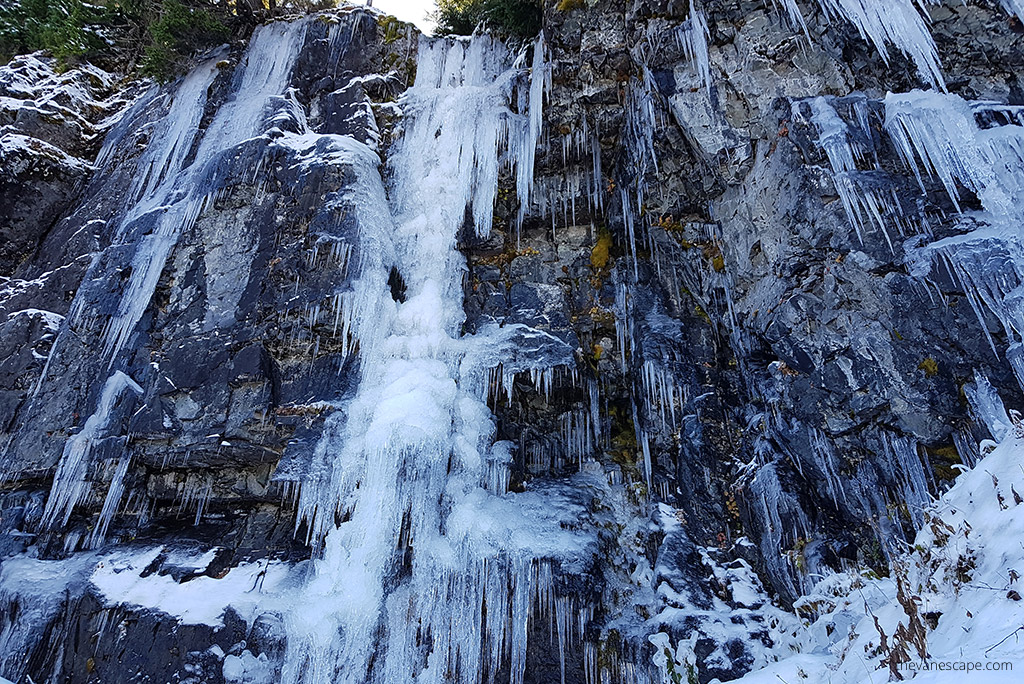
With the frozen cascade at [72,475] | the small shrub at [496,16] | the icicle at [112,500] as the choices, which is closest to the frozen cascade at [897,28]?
the small shrub at [496,16]

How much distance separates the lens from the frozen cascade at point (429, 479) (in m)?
6.54

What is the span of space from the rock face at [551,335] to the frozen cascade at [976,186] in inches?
1.2

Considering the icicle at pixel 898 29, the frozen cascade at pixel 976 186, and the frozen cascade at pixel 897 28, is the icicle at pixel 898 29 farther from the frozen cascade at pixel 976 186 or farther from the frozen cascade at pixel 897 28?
the frozen cascade at pixel 976 186

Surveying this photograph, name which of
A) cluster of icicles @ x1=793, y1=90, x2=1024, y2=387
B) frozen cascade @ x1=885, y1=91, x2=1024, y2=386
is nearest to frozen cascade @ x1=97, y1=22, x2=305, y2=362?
cluster of icicles @ x1=793, y1=90, x2=1024, y2=387

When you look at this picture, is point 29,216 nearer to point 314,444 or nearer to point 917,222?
point 314,444

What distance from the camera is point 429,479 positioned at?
24.8 ft

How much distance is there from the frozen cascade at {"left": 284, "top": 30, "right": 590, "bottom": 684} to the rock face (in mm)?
70

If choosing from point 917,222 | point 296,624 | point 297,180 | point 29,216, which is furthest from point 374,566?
point 29,216

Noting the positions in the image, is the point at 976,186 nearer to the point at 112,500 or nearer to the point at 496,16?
the point at 496,16

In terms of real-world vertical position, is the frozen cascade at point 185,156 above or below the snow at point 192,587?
above

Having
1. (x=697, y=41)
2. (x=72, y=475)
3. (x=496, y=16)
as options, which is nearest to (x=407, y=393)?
(x=72, y=475)

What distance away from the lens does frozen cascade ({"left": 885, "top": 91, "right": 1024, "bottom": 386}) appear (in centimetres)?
560

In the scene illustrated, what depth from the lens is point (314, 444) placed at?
317 inches

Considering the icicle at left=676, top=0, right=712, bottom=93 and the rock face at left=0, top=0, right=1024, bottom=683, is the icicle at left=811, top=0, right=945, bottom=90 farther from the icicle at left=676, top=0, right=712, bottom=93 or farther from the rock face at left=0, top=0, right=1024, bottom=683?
the icicle at left=676, top=0, right=712, bottom=93
